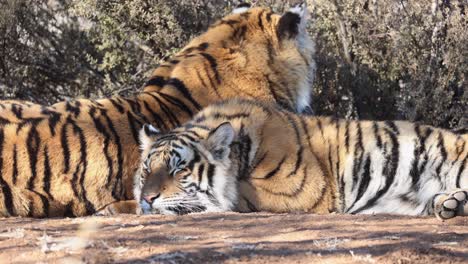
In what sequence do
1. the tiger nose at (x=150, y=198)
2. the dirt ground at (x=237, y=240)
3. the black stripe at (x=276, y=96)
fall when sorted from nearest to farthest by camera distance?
the dirt ground at (x=237, y=240) → the tiger nose at (x=150, y=198) → the black stripe at (x=276, y=96)

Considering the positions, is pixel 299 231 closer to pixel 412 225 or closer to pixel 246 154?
pixel 412 225

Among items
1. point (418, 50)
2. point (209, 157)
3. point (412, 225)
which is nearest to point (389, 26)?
point (418, 50)

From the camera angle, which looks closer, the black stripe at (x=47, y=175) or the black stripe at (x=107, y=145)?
the black stripe at (x=47, y=175)

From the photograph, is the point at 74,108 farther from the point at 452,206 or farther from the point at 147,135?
the point at 452,206

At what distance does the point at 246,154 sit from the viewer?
17.5 ft

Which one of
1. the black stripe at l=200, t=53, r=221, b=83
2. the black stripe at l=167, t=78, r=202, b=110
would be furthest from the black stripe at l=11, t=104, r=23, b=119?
the black stripe at l=200, t=53, r=221, b=83

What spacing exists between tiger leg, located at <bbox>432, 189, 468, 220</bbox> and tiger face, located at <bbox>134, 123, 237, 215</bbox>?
3.98ft

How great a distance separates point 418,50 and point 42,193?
4109mm

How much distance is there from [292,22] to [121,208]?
2.30 metres

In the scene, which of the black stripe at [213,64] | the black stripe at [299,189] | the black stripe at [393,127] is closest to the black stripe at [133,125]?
the black stripe at [213,64]

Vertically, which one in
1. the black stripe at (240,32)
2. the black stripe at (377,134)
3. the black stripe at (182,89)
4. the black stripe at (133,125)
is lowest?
the black stripe at (377,134)

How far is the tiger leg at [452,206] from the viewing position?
471cm

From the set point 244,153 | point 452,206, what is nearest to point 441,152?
point 452,206

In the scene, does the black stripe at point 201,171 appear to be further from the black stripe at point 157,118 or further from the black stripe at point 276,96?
the black stripe at point 276,96
